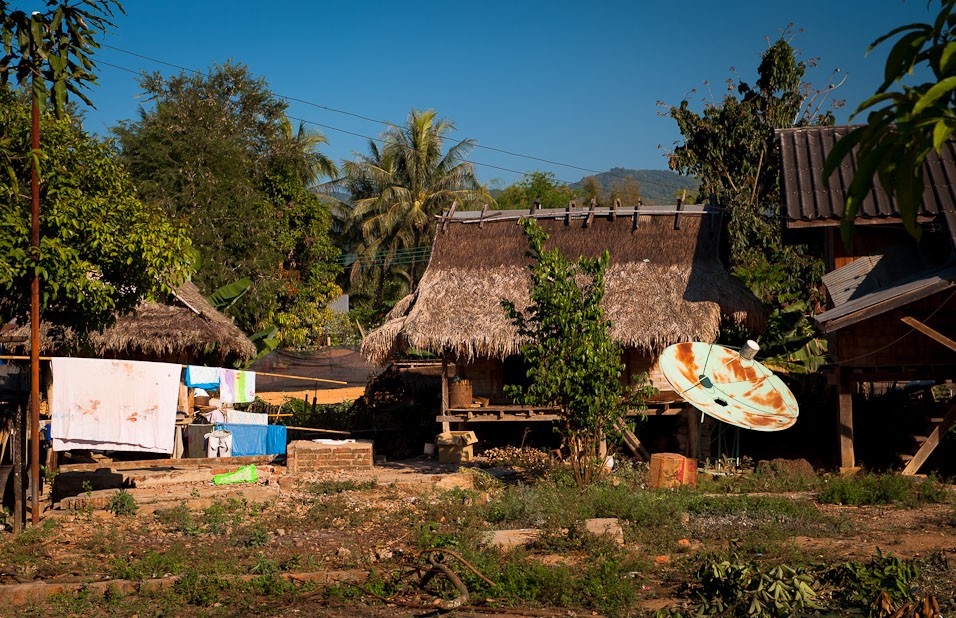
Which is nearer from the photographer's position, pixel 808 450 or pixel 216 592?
pixel 216 592

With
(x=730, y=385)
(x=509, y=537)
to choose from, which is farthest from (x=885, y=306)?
(x=509, y=537)

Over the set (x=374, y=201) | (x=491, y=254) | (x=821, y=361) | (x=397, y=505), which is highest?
(x=374, y=201)

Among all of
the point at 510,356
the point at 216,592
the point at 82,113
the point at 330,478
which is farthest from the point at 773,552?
the point at 82,113

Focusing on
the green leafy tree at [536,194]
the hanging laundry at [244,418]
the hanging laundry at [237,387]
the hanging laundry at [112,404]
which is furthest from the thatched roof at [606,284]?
the green leafy tree at [536,194]

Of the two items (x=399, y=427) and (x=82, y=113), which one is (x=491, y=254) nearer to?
(x=399, y=427)

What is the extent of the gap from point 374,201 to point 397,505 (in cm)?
2676

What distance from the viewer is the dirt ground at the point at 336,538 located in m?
6.91

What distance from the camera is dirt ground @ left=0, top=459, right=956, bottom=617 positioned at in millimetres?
6906

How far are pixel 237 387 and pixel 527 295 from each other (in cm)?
531

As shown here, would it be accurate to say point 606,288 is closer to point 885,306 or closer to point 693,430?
point 693,430

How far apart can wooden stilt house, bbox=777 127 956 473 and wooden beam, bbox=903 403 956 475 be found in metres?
0.01

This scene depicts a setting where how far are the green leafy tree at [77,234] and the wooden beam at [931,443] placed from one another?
31.4 feet

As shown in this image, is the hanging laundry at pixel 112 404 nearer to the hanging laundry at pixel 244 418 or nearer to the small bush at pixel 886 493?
the hanging laundry at pixel 244 418

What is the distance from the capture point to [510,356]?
1694 cm
